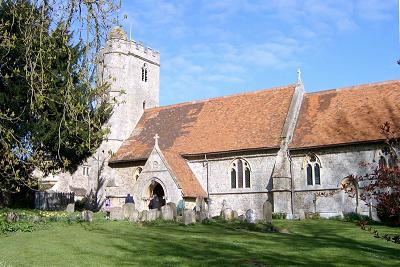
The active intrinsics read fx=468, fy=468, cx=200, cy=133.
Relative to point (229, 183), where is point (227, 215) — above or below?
below

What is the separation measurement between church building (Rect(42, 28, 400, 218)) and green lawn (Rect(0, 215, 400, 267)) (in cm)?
758

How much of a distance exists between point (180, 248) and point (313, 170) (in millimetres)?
14815

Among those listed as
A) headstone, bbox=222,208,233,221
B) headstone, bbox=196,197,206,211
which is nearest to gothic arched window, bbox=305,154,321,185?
headstone, bbox=222,208,233,221

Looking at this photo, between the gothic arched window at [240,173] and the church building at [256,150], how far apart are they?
0.06m

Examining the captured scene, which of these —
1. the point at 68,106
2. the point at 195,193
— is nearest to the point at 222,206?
the point at 195,193

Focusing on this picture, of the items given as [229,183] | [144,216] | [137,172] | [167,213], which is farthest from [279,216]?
[137,172]

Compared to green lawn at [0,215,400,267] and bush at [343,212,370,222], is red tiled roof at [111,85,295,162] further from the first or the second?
green lawn at [0,215,400,267]

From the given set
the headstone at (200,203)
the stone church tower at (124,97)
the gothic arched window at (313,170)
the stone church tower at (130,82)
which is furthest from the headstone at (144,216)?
the stone church tower at (130,82)

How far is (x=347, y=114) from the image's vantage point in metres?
26.7

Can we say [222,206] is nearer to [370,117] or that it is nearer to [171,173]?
[171,173]

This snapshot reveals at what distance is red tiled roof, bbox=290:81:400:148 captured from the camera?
24969 millimetres

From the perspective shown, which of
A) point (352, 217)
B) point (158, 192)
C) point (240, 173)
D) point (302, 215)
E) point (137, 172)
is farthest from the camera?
point (137, 172)

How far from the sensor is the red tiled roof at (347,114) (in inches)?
983

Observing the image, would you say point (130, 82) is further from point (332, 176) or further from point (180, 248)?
point (180, 248)
